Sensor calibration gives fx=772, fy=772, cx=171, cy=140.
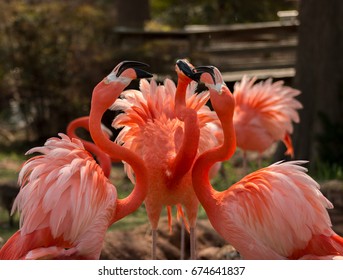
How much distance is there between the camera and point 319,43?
27.9ft

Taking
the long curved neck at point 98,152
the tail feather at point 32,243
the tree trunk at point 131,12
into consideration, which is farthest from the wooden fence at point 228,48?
the tail feather at point 32,243

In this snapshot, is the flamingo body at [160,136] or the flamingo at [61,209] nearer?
the flamingo at [61,209]

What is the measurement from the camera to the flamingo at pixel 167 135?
432 cm

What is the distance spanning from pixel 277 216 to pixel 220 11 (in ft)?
47.4

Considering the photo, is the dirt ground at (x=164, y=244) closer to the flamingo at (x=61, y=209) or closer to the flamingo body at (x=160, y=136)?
the flamingo body at (x=160, y=136)

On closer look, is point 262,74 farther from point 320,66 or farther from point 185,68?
point 185,68

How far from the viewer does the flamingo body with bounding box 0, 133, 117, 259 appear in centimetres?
378

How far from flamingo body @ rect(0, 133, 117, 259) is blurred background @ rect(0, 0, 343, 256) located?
15.5ft

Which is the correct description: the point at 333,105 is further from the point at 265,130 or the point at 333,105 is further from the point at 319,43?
the point at 265,130

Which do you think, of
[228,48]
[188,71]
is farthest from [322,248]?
[228,48]

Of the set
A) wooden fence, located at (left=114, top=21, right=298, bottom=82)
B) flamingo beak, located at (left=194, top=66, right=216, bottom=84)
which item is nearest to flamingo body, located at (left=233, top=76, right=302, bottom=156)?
flamingo beak, located at (left=194, top=66, right=216, bottom=84)

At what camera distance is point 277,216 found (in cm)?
389

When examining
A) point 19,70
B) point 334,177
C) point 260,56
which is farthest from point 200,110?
point 260,56

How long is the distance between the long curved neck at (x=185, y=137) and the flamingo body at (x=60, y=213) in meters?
0.60
